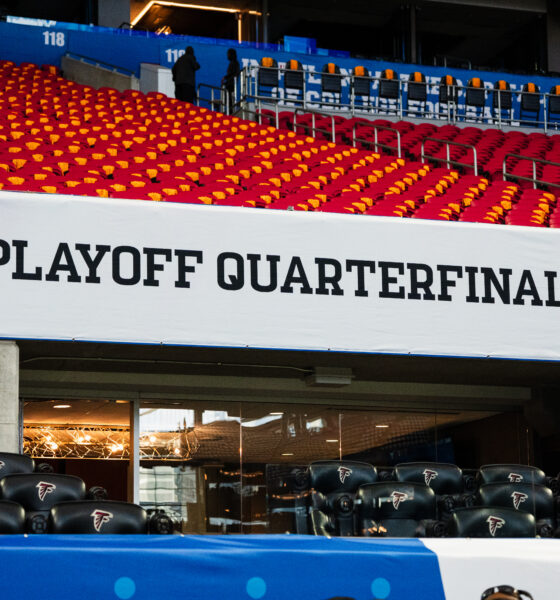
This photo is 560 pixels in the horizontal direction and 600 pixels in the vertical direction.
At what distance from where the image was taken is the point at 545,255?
943cm

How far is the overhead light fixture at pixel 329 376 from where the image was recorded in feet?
→ 32.8

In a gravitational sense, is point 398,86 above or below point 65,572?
above

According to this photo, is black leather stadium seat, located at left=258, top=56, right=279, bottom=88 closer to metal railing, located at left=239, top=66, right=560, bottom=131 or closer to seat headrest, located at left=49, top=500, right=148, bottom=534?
metal railing, located at left=239, top=66, right=560, bottom=131

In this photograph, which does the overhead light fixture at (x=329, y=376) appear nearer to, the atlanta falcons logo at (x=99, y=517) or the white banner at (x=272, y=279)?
the white banner at (x=272, y=279)

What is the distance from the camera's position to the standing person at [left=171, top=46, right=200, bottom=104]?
60.4ft

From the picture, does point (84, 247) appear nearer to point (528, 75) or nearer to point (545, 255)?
point (545, 255)

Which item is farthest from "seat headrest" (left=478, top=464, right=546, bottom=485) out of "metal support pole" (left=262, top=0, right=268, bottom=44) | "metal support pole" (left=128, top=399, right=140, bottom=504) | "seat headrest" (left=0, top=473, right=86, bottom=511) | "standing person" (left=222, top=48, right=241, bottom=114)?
"metal support pole" (left=262, top=0, right=268, bottom=44)

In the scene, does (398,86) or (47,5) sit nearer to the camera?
(398,86)

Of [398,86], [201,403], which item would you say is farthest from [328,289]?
[398,86]

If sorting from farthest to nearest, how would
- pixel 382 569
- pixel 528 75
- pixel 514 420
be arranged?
1. pixel 528 75
2. pixel 514 420
3. pixel 382 569

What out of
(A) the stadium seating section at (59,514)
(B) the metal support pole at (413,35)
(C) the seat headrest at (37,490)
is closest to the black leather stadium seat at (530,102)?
(B) the metal support pole at (413,35)

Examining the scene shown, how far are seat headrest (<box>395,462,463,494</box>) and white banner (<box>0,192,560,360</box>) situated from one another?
5.10ft

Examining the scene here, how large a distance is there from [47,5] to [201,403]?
49.8ft

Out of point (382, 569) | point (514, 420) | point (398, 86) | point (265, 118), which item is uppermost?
point (398, 86)
